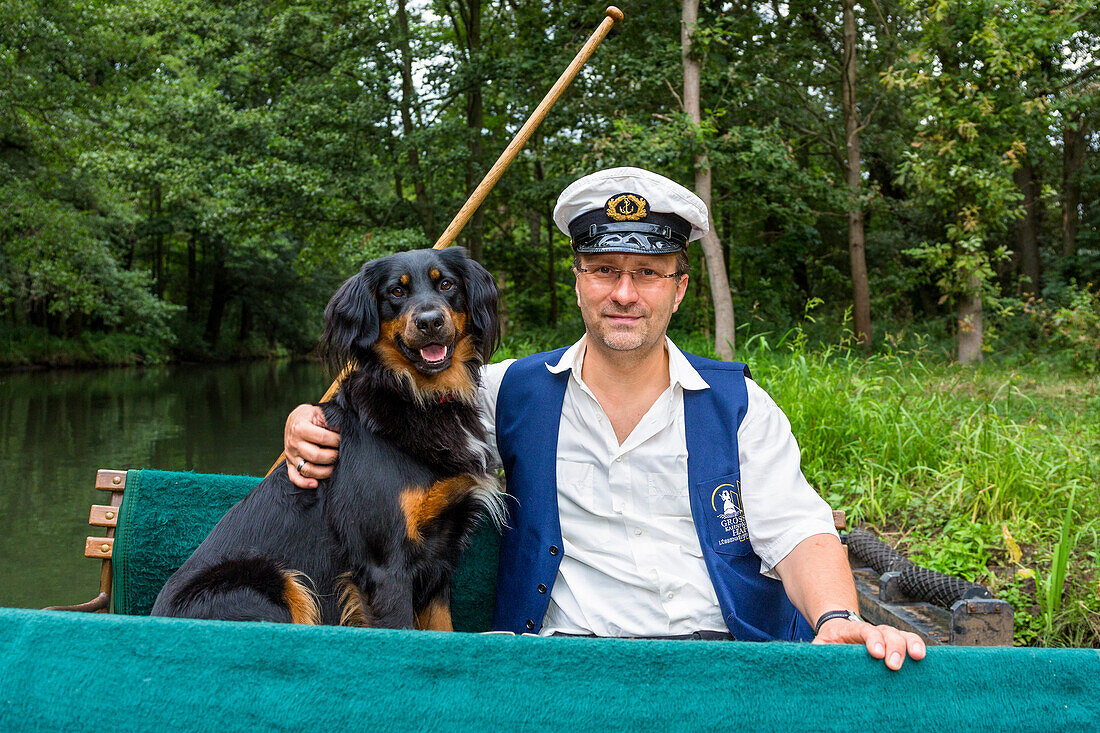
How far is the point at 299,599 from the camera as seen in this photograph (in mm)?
2143

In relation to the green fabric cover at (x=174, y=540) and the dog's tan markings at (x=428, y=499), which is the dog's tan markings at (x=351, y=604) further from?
the green fabric cover at (x=174, y=540)

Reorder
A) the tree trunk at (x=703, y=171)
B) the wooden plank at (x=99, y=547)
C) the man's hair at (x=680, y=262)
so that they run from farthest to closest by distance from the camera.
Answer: the tree trunk at (x=703, y=171) < the wooden plank at (x=99, y=547) < the man's hair at (x=680, y=262)

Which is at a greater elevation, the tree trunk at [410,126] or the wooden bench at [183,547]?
the tree trunk at [410,126]

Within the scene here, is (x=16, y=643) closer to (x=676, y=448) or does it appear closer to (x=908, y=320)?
(x=676, y=448)

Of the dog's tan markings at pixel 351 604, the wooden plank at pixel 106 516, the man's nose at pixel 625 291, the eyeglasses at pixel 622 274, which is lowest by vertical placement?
the dog's tan markings at pixel 351 604

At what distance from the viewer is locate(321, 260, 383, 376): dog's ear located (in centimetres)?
255

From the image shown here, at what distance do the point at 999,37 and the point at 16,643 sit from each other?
508 inches

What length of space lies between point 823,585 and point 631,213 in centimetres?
112

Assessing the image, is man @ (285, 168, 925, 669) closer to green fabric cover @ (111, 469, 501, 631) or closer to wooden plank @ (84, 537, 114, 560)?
green fabric cover @ (111, 469, 501, 631)

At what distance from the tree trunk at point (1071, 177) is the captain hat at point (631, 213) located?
722 inches

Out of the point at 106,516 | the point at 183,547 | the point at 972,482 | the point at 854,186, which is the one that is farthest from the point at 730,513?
the point at 854,186

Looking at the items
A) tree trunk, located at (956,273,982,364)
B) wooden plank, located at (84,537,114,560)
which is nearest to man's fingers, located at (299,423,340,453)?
wooden plank, located at (84,537,114,560)

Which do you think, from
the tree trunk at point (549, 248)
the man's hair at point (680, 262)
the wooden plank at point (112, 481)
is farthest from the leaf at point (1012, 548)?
the tree trunk at point (549, 248)

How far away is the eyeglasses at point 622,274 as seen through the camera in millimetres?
2357
